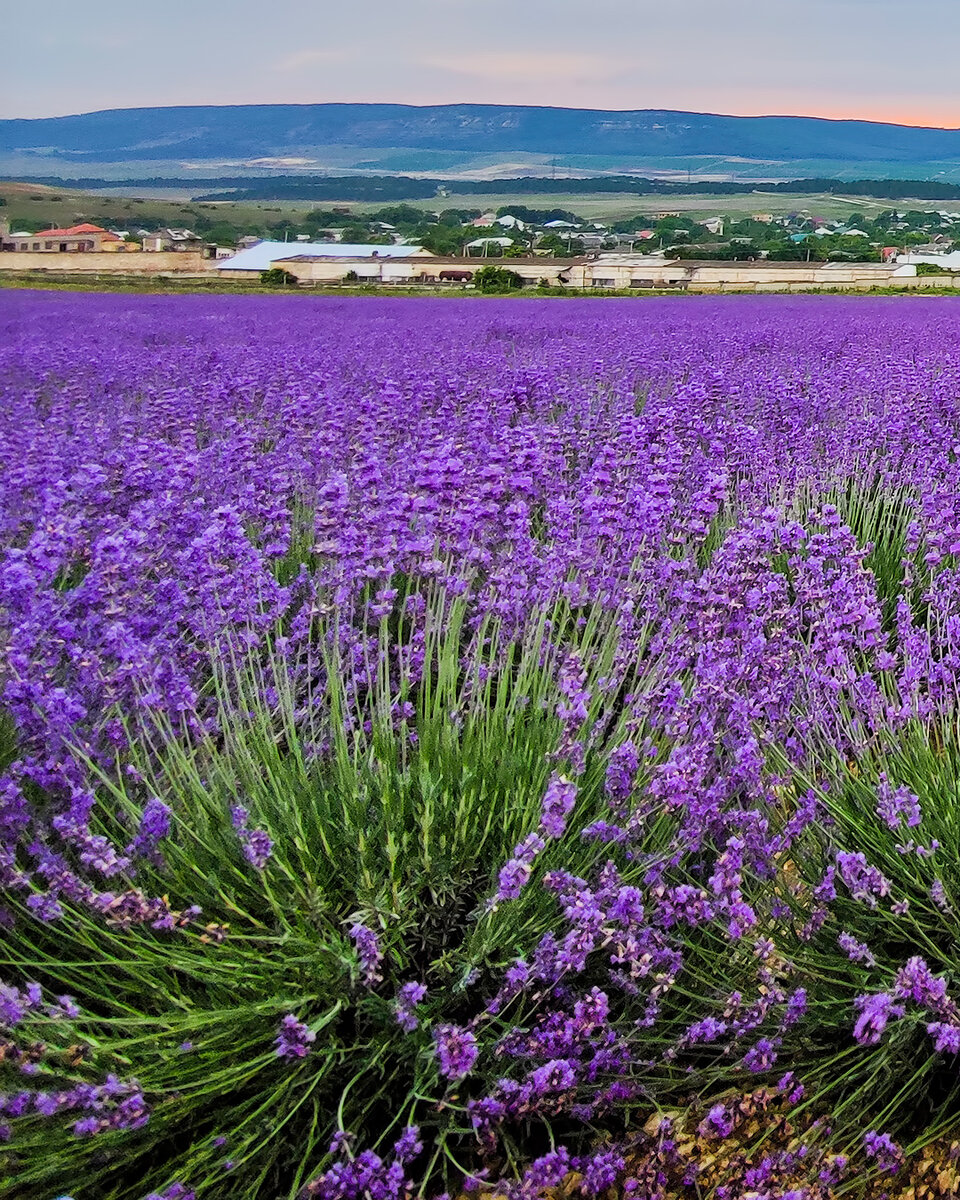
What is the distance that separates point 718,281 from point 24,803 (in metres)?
46.3

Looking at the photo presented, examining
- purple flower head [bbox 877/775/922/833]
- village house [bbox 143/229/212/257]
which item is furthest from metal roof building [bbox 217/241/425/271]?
purple flower head [bbox 877/775/922/833]

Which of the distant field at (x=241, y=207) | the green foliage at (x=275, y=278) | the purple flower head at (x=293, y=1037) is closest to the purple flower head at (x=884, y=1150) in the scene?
the purple flower head at (x=293, y=1037)

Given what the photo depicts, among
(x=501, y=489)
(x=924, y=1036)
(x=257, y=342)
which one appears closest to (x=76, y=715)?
(x=501, y=489)

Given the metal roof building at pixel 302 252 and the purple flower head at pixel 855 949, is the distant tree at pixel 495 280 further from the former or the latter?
the purple flower head at pixel 855 949

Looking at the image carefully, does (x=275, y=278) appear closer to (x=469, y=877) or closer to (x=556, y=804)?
(x=469, y=877)

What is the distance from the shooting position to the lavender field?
154 centimetres

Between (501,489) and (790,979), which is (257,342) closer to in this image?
(501,489)

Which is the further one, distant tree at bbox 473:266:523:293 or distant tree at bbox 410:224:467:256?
distant tree at bbox 410:224:467:256

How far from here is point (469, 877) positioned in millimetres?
1839

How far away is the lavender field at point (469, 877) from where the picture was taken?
1.54m

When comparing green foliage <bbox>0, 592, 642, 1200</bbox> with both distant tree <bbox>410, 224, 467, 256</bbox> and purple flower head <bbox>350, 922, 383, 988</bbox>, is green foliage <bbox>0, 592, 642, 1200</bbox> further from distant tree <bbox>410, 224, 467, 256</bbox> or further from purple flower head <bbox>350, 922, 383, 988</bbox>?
distant tree <bbox>410, 224, 467, 256</bbox>

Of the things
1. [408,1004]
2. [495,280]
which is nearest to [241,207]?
[495,280]

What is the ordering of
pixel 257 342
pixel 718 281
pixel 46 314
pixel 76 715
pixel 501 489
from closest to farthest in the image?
pixel 76 715 < pixel 501 489 < pixel 257 342 < pixel 46 314 < pixel 718 281

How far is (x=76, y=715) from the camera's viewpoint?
193 centimetres
